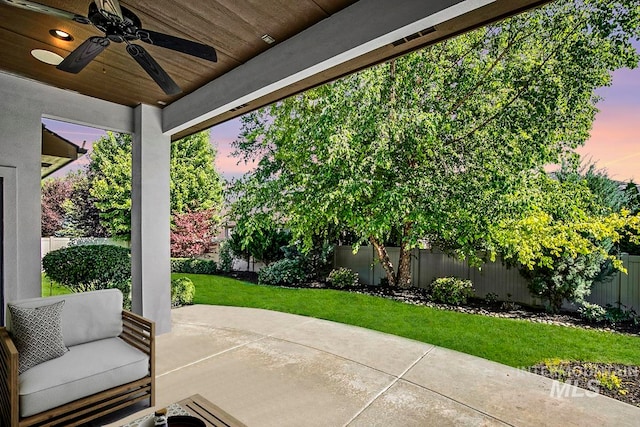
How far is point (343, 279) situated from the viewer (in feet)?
26.3

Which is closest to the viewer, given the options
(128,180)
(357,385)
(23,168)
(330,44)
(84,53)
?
(84,53)

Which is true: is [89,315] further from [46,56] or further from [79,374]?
[46,56]

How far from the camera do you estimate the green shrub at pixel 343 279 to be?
8016 millimetres

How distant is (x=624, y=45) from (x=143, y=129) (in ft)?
22.1

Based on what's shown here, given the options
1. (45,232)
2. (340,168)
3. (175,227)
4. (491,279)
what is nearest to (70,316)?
(340,168)

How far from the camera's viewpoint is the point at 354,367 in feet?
11.2

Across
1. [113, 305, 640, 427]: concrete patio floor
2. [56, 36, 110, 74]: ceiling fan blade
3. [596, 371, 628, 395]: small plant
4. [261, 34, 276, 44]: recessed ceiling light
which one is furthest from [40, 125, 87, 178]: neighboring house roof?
[596, 371, 628, 395]: small plant

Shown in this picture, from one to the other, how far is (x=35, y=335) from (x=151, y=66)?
6.69 feet

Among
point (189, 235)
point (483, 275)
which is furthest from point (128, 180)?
point (483, 275)

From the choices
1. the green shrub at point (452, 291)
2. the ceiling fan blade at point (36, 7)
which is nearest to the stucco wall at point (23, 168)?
the ceiling fan blade at point (36, 7)

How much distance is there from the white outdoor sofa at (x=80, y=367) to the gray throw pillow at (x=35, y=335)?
10 mm

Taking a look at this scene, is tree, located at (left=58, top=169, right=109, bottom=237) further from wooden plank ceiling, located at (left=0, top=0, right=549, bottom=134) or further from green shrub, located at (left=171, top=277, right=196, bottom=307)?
wooden plank ceiling, located at (left=0, top=0, right=549, bottom=134)

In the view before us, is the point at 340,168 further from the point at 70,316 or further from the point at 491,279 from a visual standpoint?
the point at 70,316

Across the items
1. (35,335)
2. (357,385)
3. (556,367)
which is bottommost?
(556,367)
